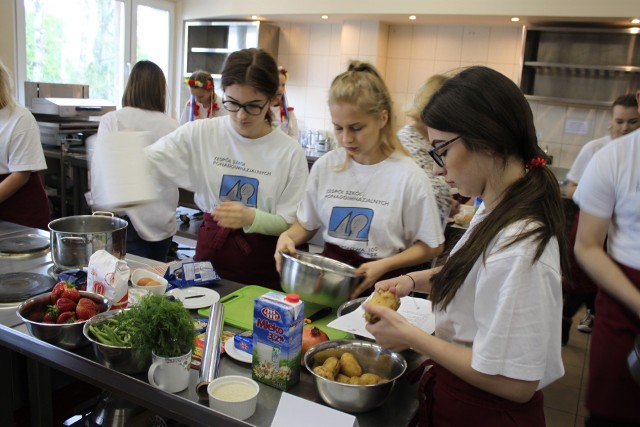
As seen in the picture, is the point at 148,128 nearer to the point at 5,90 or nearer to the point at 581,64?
the point at 5,90

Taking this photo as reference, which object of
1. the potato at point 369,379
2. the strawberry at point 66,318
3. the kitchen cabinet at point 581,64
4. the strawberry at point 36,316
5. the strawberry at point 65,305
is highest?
the kitchen cabinet at point 581,64

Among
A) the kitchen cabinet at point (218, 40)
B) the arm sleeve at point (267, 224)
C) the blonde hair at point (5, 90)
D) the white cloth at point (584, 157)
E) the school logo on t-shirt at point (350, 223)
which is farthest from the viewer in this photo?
the kitchen cabinet at point (218, 40)

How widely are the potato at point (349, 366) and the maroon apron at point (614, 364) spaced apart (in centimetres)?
97

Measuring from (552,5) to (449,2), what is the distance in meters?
0.87

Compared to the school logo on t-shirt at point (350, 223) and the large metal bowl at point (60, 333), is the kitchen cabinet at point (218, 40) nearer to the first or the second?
the school logo on t-shirt at point (350, 223)

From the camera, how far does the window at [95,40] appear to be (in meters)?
5.10

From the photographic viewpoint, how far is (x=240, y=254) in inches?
78.7

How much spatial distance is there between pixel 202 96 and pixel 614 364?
4.05 m

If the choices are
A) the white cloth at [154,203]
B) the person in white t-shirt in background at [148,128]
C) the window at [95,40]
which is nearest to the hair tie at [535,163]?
the white cloth at [154,203]

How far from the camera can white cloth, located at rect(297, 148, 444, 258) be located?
69.4 inches

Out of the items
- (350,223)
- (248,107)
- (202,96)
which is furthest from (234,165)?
(202,96)

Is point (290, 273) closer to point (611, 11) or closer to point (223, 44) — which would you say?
point (611, 11)

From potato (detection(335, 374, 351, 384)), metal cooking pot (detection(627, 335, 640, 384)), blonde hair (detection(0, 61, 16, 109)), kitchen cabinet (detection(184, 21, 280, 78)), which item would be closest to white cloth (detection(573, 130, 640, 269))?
metal cooking pot (detection(627, 335, 640, 384))

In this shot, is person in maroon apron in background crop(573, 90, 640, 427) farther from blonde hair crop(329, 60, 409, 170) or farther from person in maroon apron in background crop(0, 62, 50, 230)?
person in maroon apron in background crop(0, 62, 50, 230)
